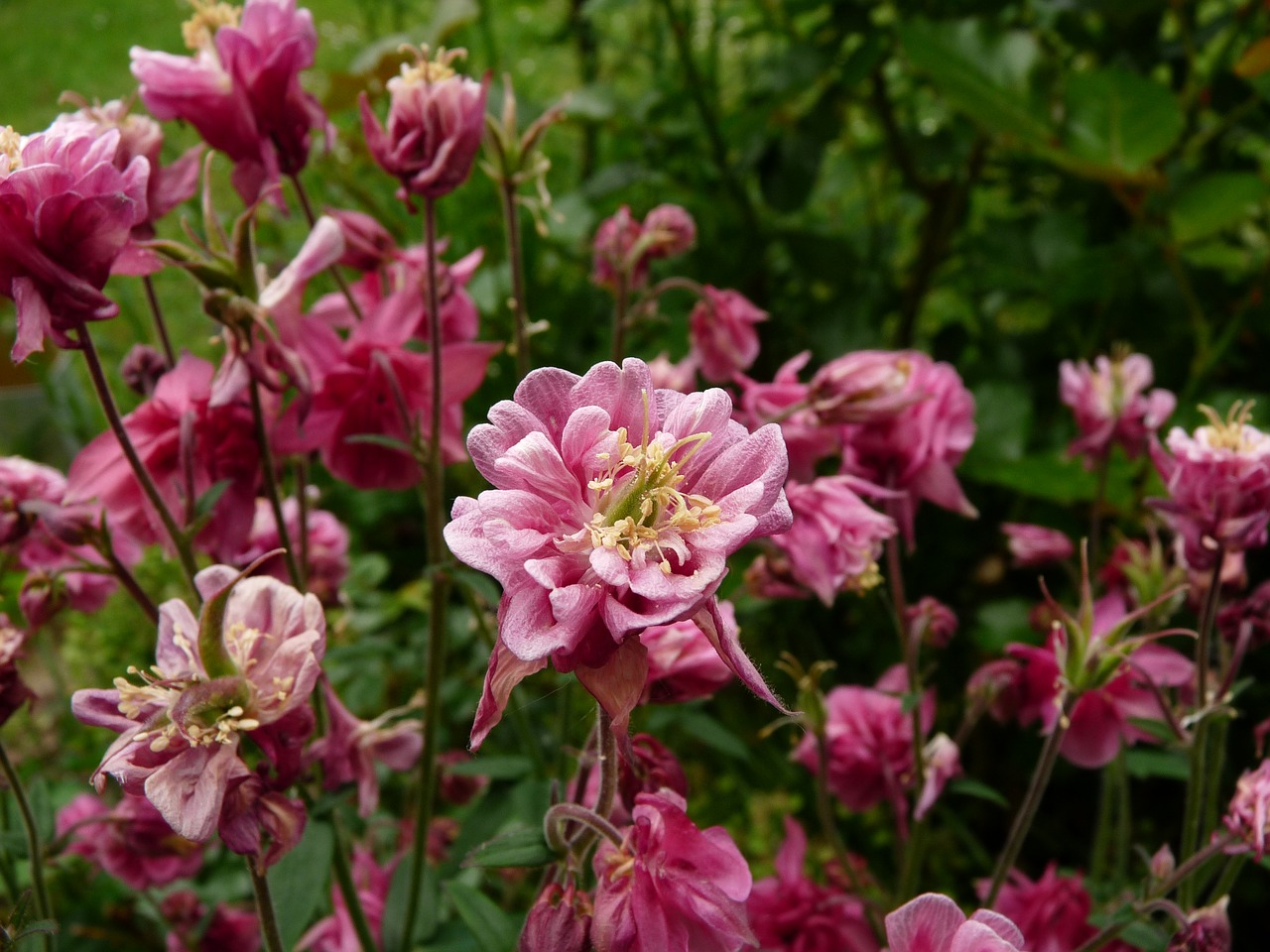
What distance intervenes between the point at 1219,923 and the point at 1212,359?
918mm

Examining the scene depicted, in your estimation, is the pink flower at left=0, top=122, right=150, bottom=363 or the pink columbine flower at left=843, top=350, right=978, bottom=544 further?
the pink columbine flower at left=843, top=350, right=978, bottom=544

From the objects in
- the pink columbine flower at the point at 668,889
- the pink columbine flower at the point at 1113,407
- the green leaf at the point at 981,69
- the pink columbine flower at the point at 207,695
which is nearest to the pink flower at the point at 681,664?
the pink columbine flower at the point at 668,889

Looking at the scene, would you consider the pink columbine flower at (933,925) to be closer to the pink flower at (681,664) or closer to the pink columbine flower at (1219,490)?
the pink flower at (681,664)

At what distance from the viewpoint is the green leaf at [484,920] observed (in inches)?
29.6

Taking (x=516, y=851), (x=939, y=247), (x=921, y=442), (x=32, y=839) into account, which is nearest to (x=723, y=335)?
(x=921, y=442)

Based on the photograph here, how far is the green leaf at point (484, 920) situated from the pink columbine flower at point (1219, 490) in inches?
22.3

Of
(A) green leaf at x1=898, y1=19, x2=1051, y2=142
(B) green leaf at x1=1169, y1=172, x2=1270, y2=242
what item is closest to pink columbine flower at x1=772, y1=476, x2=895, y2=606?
(A) green leaf at x1=898, y1=19, x2=1051, y2=142

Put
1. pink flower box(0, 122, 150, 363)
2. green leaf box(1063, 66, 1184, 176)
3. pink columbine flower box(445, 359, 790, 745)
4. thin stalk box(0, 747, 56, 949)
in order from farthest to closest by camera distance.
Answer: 1. green leaf box(1063, 66, 1184, 176)
2. thin stalk box(0, 747, 56, 949)
3. pink flower box(0, 122, 150, 363)
4. pink columbine flower box(445, 359, 790, 745)

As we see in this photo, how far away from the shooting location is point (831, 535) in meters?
0.78

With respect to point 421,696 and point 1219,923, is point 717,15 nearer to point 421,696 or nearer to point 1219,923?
point 421,696

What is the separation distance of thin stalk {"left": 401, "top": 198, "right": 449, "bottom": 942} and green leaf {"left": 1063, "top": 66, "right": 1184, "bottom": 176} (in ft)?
2.91

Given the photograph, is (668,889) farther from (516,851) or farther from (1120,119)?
(1120,119)

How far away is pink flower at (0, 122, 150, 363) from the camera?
601 millimetres

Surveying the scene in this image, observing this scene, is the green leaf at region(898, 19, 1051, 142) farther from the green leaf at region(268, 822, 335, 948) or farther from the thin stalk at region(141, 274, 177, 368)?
the green leaf at region(268, 822, 335, 948)
